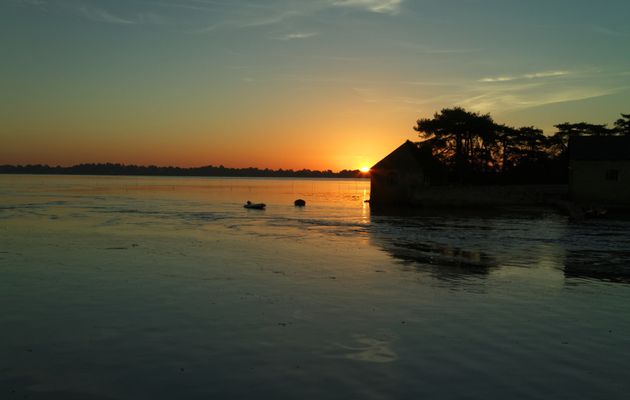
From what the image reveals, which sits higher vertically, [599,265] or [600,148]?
[600,148]

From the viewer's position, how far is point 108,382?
7730mm

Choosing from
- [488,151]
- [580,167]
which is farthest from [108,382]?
[488,151]

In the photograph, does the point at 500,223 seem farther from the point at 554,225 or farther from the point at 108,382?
the point at 108,382

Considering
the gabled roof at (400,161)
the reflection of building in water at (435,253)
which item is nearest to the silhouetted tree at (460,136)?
the gabled roof at (400,161)

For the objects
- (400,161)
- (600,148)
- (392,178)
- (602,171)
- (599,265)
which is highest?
(600,148)

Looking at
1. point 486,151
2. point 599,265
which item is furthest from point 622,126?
point 599,265

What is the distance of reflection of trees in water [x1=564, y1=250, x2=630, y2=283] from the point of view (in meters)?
16.9

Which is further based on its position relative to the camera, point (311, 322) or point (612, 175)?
point (612, 175)

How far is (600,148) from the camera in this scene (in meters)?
50.4

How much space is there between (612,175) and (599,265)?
34.6 m

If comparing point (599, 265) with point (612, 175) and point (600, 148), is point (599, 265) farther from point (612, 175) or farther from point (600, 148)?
point (600, 148)

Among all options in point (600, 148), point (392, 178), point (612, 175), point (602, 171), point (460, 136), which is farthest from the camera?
point (460, 136)

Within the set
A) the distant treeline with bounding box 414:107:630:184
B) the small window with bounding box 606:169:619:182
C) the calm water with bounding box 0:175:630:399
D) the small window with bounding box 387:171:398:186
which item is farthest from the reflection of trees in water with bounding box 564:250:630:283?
the distant treeline with bounding box 414:107:630:184

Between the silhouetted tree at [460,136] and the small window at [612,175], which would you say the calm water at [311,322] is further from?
the silhouetted tree at [460,136]
